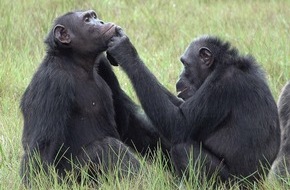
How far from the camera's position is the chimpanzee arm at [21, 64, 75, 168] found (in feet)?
19.5

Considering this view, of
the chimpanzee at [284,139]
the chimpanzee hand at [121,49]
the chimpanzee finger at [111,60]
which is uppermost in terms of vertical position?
the chimpanzee hand at [121,49]

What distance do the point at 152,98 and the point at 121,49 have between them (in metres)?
0.44

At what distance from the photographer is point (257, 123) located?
6.23 metres

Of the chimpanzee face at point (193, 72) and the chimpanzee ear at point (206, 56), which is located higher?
the chimpanzee ear at point (206, 56)

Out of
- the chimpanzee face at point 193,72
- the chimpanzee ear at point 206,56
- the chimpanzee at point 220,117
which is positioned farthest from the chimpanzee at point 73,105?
the chimpanzee ear at point 206,56

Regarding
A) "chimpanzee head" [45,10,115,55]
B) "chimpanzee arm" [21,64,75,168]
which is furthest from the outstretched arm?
"chimpanzee arm" [21,64,75,168]

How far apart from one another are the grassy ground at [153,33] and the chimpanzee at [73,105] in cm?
41

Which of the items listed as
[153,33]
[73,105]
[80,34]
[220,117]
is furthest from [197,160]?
[153,33]

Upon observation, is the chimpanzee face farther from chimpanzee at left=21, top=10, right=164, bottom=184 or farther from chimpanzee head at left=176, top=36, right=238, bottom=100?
chimpanzee at left=21, top=10, right=164, bottom=184

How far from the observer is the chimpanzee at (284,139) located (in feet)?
22.0

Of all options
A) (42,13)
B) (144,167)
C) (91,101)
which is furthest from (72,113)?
(42,13)

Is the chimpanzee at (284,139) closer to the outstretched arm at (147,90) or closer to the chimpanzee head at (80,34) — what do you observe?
the outstretched arm at (147,90)

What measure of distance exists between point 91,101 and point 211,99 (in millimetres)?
914

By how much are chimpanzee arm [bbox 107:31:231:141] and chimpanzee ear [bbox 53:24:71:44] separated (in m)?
0.35
